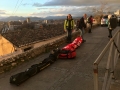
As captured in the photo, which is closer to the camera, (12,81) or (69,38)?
(12,81)

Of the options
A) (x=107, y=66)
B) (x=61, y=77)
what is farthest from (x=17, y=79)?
(x=107, y=66)

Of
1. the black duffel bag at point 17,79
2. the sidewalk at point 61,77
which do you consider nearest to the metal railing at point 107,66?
the sidewalk at point 61,77

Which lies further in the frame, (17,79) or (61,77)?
(61,77)

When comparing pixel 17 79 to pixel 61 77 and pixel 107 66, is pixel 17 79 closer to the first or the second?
pixel 61 77

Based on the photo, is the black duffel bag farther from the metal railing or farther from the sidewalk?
the metal railing

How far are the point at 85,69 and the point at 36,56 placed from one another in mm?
3188

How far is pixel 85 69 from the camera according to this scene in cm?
702

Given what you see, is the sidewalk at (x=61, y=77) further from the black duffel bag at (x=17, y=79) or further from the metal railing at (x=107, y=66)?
the metal railing at (x=107, y=66)

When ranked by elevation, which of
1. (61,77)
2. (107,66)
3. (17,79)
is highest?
(107,66)

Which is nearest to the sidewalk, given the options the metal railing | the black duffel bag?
the black duffel bag

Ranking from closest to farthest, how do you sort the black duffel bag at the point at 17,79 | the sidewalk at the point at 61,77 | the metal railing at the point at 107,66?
the metal railing at the point at 107,66 → the sidewalk at the point at 61,77 → the black duffel bag at the point at 17,79

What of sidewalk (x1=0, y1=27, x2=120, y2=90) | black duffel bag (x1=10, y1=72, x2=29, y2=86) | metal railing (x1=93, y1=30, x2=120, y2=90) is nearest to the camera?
metal railing (x1=93, y1=30, x2=120, y2=90)

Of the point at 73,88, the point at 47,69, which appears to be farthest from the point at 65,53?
the point at 73,88

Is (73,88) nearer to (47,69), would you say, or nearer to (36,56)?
(47,69)
